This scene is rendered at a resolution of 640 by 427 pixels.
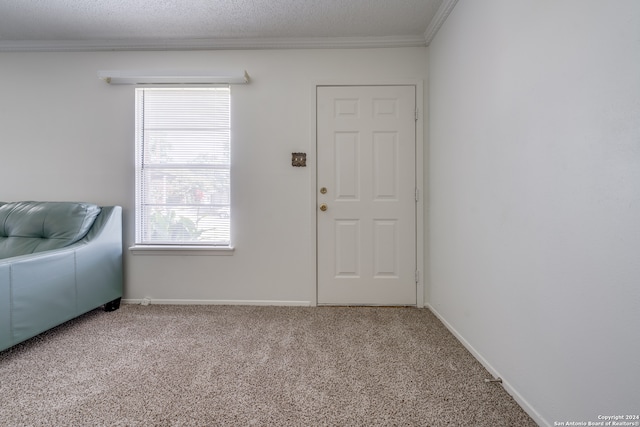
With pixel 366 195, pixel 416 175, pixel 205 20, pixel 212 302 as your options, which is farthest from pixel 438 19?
pixel 212 302

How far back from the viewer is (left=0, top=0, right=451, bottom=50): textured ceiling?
81.0 inches

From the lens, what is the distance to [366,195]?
2500mm

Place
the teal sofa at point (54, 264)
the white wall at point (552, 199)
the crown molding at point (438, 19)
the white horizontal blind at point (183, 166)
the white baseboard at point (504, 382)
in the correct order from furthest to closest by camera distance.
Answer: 1. the white horizontal blind at point (183, 166)
2. the crown molding at point (438, 19)
3. the teal sofa at point (54, 264)
4. the white baseboard at point (504, 382)
5. the white wall at point (552, 199)

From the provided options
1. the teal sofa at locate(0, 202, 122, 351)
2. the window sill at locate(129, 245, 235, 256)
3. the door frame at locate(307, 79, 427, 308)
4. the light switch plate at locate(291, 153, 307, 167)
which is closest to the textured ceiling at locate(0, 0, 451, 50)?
the door frame at locate(307, 79, 427, 308)

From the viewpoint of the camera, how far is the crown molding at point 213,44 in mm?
2441

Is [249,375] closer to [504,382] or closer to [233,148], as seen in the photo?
[504,382]

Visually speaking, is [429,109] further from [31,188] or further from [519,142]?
[31,188]

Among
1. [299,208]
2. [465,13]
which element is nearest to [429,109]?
[465,13]

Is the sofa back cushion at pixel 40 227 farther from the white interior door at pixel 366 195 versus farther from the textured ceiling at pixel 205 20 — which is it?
the white interior door at pixel 366 195

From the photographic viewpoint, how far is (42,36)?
97.1 inches

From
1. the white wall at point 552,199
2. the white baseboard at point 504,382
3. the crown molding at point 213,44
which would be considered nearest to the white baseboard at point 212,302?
the white baseboard at point 504,382

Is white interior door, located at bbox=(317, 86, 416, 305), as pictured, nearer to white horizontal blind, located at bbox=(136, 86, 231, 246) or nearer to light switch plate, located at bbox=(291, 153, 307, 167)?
light switch plate, located at bbox=(291, 153, 307, 167)

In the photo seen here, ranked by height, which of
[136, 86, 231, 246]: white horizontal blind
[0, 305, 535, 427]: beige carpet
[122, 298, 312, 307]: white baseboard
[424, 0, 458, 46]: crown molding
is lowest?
[0, 305, 535, 427]: beige carpet

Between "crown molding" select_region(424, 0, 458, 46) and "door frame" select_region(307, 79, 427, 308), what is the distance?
356mm
